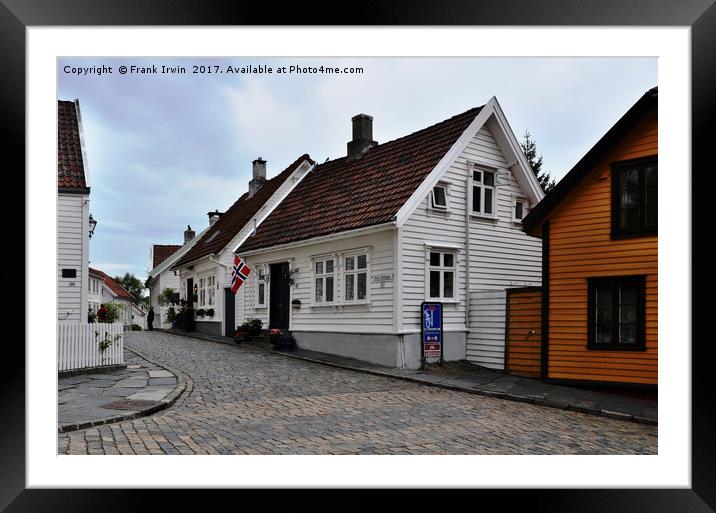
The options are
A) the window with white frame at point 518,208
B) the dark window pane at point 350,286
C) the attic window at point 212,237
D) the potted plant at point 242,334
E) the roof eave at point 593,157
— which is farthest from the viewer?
the attic window at point 212,237

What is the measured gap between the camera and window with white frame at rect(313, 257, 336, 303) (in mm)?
15820

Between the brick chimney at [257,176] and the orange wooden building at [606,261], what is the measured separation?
1504 cm

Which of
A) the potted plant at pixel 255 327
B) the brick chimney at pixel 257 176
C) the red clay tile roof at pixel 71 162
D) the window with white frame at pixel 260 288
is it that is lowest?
the potted plant at pixel 255 327

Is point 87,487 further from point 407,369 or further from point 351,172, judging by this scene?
point 351,172

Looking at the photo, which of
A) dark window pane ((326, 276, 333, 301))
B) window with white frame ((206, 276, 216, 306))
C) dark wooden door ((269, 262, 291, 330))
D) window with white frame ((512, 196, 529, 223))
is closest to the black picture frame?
window with white frame ((512, 196, 529, 223))

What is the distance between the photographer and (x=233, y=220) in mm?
23984

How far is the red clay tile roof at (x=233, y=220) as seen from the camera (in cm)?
2175

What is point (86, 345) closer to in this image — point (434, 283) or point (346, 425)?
point (346, 425)

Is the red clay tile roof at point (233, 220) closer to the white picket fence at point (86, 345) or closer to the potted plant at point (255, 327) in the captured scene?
the potted plant at point (255, 327)
